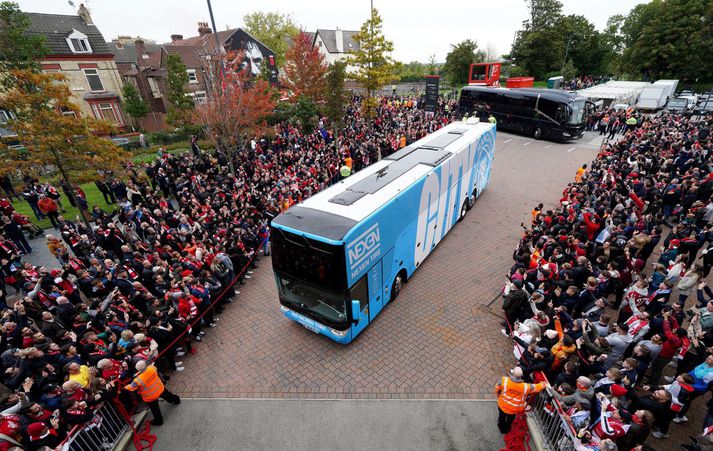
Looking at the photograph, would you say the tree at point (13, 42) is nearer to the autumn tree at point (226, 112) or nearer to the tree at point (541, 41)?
the autumn tree at point (226, 112)

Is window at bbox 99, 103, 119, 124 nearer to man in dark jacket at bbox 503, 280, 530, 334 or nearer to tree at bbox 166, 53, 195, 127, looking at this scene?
tree at bbox 166, 53, 195, 127

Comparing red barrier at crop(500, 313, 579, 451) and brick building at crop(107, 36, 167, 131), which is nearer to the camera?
red barrier at crop(500, 313, 579, 451)

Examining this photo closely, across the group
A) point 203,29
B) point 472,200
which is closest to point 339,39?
point 203,29

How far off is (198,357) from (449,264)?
26.8 ft

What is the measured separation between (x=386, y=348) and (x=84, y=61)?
1565 inches

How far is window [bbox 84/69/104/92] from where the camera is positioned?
31264mm

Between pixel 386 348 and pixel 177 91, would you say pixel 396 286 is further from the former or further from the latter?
pixel 177 91

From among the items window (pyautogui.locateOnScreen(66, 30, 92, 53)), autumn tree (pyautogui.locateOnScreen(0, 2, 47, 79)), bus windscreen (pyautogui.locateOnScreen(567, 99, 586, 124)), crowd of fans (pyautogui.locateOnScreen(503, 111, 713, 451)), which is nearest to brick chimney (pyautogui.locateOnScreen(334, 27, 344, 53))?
window (pyautogui.locateOnScreen(66, 30, 92, 53))

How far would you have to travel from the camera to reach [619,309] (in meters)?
8.27

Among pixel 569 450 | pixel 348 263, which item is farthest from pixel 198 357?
pixel 569 450

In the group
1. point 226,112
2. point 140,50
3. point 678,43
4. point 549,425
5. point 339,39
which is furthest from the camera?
point 339,39

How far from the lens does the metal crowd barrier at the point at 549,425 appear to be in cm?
513

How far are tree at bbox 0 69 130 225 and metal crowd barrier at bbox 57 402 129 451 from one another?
9477mm

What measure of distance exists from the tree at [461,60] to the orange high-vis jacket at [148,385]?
183 ft
